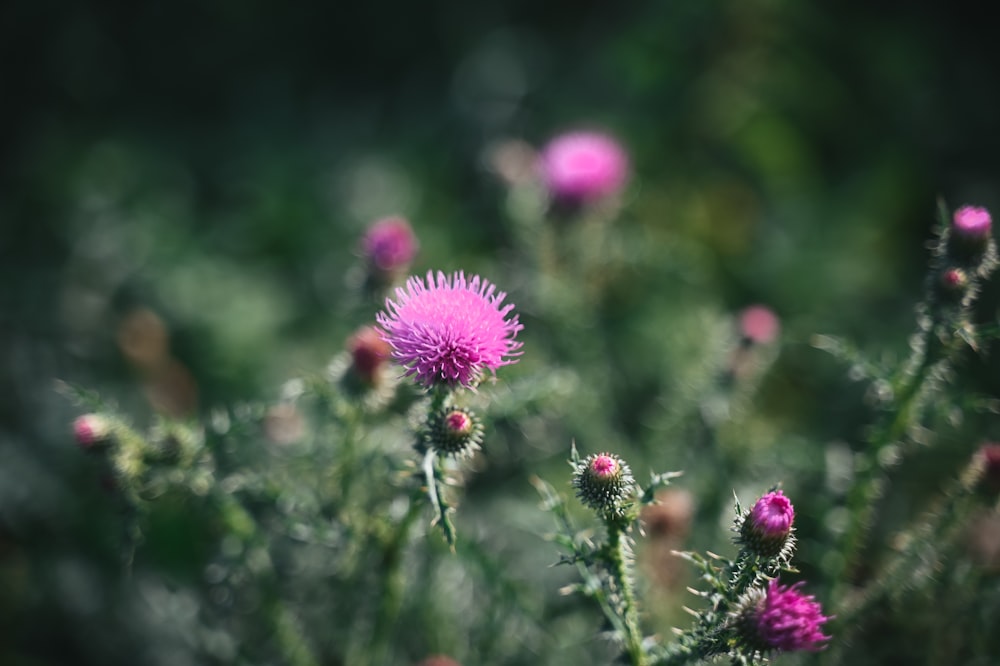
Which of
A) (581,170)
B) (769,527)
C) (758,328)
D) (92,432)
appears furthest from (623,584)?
(581,170)

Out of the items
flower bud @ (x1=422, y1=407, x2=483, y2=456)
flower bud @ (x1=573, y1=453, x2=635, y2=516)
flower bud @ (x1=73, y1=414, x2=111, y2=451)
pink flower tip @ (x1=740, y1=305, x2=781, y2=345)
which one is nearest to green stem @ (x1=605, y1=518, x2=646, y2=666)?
flower bud @ (x1=573, y1=453, x2=635, y2=516)

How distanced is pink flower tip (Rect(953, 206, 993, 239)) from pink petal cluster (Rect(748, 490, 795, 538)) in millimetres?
918

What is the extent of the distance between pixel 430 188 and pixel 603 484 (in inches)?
120

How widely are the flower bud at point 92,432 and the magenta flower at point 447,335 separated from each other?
2.73 feet

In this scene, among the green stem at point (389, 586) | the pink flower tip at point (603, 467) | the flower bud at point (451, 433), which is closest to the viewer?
the pink flower tip at point (603, 467)

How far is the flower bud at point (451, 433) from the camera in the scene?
1899 mm

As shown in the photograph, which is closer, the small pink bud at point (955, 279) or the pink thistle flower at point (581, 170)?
the small pink bud at point (955, 279)

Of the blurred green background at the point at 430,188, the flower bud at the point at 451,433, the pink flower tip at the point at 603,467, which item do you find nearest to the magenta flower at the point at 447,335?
the flower bud at the point at 451,433

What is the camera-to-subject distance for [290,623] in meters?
2.51

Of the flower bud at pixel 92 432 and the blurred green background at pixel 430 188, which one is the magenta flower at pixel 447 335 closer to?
the blurred green background at pixel 430 188

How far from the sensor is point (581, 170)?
3324 mm

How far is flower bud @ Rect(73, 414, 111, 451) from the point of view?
7.01 ft

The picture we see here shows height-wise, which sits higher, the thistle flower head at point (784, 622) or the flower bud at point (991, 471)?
the flower bud at point (991, 471)

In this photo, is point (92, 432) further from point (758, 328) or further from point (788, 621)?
point (758, 328)
